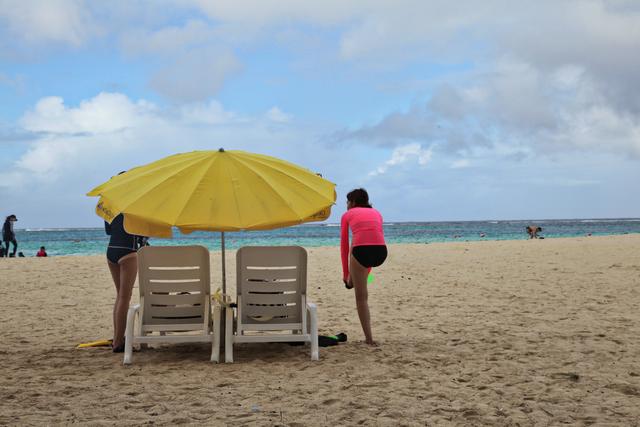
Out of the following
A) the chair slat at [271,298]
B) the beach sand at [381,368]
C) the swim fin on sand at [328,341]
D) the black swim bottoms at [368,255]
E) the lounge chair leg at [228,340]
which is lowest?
the beach sand at [381,368]

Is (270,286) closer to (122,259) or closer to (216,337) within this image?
(216,337)

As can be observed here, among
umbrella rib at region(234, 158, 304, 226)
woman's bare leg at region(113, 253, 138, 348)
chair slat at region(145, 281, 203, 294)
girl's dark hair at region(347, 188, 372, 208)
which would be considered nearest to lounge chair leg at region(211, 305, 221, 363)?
chair slat at region(145, 281, 203, 294)

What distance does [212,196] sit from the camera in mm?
5680

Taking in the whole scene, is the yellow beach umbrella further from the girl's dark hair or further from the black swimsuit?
the girl's dark hair

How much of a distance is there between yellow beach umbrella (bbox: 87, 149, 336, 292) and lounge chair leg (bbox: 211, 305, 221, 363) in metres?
0.90

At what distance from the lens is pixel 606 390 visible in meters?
4.86

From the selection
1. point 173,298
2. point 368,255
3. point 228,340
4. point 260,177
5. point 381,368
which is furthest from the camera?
point 368,255

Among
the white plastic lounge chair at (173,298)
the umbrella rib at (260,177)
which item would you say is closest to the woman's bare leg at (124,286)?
the white plastic lounge chair at (173,298)

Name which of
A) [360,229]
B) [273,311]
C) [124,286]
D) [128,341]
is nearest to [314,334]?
[273,311]

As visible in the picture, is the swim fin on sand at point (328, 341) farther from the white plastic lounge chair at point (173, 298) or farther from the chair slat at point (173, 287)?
the chair slat at point (173, 287)

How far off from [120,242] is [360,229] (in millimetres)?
2346

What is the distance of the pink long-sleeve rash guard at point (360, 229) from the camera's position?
6457mm

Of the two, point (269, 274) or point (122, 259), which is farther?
point (122, 259)

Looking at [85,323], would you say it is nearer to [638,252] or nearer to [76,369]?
[76,369]
